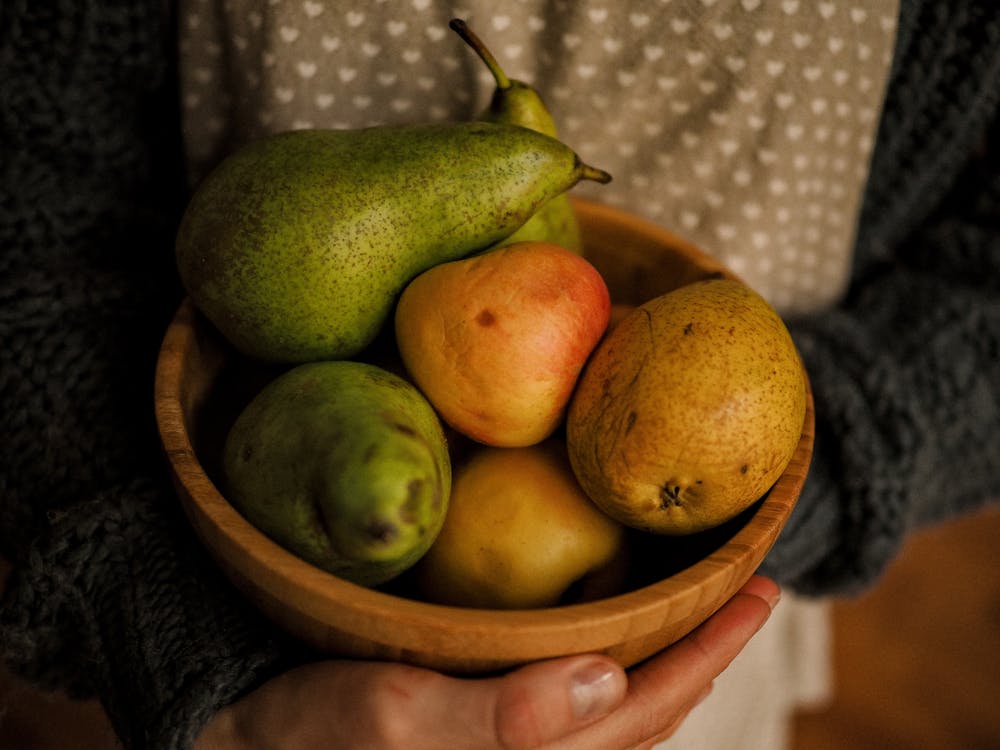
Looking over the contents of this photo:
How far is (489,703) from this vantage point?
0.33 meters

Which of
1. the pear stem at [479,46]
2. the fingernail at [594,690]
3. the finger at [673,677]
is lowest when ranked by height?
the finger at [673,677]

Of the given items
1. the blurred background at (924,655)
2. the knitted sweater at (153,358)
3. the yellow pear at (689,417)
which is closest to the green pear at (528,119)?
the yellow pear at (689,417)

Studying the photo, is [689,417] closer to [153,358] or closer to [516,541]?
[516,541]

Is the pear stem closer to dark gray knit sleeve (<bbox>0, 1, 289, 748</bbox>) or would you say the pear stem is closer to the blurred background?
dark gray knit sleeve (<bbox>0, 1, 289, 748</bbox>)

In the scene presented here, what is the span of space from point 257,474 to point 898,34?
48 cm

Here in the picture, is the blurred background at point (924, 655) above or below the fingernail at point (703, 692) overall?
below

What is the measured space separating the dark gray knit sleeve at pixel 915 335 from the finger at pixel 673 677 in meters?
0.18

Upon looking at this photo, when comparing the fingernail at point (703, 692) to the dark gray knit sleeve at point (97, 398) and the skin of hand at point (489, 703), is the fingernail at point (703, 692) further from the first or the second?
the dark gray knit sleeve at point (97, 398)

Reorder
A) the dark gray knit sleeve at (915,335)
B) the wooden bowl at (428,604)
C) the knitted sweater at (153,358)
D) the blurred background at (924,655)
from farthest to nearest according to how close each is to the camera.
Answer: the blurred background at (924,655) → the dark gray knit sleeve at (915,335) → the knitted sweater at (153,358) → the wooden bowl at (428,604)

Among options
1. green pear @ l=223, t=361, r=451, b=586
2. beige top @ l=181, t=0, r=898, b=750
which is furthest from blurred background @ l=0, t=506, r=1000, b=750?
green pear @ l=223, t=361, r=451, b=586

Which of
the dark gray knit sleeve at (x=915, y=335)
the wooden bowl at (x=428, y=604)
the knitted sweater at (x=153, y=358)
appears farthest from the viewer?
the dark gray knit sleeve at (x=915, y=335)

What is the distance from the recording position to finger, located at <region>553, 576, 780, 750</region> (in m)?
0.39

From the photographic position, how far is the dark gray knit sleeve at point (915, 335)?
572mm

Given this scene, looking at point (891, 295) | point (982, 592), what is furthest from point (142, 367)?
point (982, 592)
